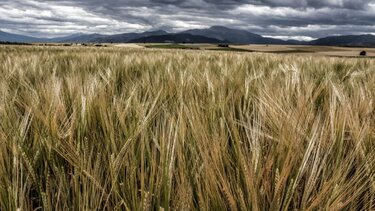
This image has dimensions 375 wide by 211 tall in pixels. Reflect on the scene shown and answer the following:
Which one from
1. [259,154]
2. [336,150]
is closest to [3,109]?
[259,154]

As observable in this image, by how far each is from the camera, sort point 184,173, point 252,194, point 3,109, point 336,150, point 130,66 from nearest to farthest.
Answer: point 252,194 → point 184,173 → point 336,150 → point 3,109 → point 130,66

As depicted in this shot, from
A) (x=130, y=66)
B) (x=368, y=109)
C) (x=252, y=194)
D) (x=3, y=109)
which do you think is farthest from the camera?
(x=130, y=66)

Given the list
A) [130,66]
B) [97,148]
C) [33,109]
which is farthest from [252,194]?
[130,66]

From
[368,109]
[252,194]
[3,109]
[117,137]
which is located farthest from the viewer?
[368,109]

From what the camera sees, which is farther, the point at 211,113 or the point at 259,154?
the point at 211,113

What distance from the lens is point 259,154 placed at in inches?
25.5

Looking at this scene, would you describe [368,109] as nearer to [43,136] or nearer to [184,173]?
[184,173]

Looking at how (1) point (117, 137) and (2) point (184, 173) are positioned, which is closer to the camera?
(2) point (184, 173)

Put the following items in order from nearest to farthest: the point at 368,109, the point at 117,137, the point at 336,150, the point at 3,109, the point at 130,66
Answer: the point at 336,150 < the point at 117,137 < the point at 3,109 < the point at 368,109 < the point at 130,66

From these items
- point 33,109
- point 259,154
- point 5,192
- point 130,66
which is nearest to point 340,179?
point 259,154

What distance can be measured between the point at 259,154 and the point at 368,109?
2.21ft

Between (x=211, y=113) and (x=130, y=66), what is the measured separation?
2569 mm

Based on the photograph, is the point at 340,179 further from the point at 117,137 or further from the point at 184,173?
the point at 117,137

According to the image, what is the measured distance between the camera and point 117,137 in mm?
932
